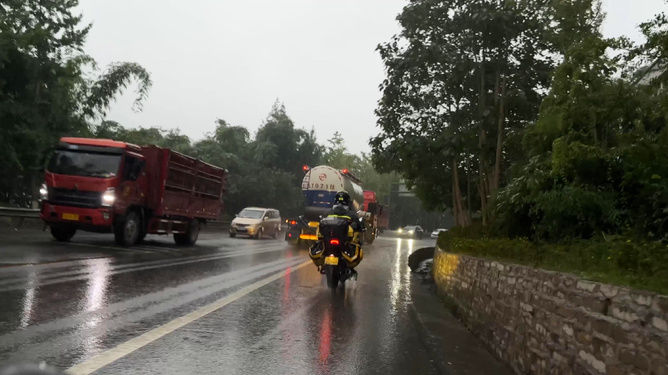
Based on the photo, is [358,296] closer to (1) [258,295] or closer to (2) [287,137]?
(1) [258,295]

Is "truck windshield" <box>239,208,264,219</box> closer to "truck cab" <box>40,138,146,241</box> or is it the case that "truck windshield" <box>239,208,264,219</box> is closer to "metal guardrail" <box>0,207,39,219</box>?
"metal guardrail" <box>0,207,39,219</box>

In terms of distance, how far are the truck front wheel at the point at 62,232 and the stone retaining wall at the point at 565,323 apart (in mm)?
14610

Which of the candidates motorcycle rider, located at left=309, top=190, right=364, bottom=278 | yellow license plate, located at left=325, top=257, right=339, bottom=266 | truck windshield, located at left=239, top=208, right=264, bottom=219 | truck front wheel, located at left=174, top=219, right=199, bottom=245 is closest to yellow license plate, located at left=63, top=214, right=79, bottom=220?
truck front wheel, located at left=174, top=219, right=199, bottom=245

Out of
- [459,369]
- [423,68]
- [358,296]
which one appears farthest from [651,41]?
[423,68]

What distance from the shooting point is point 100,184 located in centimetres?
1772

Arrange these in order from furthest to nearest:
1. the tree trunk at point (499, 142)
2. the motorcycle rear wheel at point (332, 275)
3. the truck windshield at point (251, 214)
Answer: the truck windshield at point (251, 214) → the tree trunk at point (499, 142) → the motorcycle rear wheel at point (332, 275)

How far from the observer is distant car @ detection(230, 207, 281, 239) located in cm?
3400

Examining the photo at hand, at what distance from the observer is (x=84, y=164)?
1806cm

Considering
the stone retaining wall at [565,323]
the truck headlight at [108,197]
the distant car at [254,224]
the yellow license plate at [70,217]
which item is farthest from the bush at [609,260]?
the distant car at [254,224]

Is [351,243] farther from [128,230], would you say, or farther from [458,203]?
[128,230]

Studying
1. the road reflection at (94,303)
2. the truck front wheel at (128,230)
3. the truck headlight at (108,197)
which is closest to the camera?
the road reflection at (94,303)

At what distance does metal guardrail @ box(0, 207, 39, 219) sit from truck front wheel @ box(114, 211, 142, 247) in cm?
597

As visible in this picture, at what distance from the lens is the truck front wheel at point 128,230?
18.8 m

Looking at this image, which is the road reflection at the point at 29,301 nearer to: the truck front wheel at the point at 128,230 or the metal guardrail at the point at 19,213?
the truck front wheel at the point at 128,230
